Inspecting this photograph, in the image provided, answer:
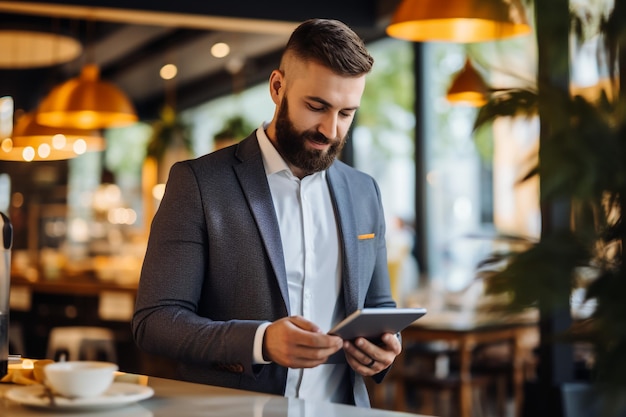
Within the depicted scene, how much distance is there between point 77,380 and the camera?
1.66m

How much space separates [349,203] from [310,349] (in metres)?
0.63

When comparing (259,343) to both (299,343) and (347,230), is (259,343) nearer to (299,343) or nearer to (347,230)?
(299,343)

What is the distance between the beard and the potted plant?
3.48 ft

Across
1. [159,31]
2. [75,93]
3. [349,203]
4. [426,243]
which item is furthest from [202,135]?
[349,203]

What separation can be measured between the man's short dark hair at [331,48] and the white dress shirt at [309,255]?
0.27 meters

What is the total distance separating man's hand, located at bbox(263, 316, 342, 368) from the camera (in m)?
1.95

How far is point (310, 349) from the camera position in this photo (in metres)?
1.96

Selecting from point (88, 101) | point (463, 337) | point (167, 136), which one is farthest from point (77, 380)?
point (167, 136)

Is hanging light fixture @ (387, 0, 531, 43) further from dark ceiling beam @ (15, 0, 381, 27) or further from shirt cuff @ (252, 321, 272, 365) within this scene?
dark ceiling beam @ (15, 0, 381, 27)

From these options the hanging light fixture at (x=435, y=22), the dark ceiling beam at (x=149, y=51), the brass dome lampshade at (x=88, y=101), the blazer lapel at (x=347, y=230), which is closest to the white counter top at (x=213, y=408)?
the blazer lapel at (x=347, y=230)

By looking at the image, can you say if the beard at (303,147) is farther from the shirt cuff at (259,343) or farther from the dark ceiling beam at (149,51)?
the dark ceiling beam at (149,51)

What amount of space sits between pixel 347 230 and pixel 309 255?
132 millimetres

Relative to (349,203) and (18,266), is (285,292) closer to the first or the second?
(349,203)

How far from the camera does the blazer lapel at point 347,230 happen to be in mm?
2377
